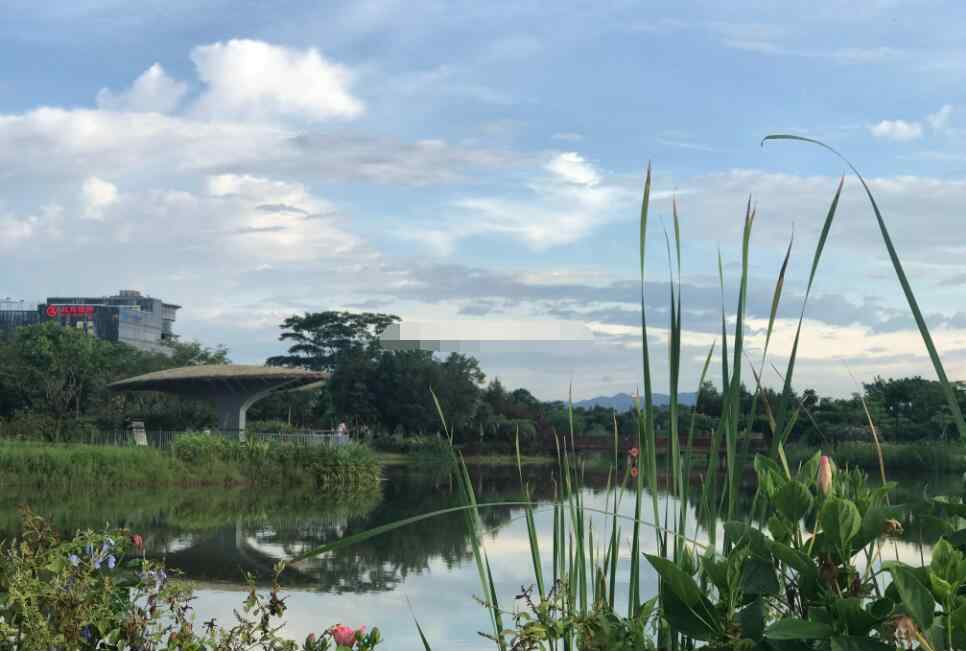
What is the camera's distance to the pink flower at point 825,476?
86 centimetres

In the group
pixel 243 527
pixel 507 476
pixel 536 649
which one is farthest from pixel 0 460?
pixel 536 649

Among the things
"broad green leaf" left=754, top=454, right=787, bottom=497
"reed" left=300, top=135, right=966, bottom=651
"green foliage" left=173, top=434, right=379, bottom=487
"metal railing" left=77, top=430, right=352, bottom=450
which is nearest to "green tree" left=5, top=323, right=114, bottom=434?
"metal railing" left=77, top=430, right=352, bottom=450

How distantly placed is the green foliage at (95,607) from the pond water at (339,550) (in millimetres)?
140

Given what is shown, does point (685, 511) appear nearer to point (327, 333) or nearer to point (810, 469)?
point (810, 469)

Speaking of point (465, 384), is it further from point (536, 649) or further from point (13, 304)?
point (13, 304)

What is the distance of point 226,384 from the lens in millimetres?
19750

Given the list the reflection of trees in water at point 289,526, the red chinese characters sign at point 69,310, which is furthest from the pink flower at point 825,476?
the red chinese characters sign at point 69,310

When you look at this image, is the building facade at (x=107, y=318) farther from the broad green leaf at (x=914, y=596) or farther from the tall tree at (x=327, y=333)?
the broad green leaf at (x=914, y=596)

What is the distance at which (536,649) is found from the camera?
1.34 meters

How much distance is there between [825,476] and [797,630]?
A: 0.15 metres

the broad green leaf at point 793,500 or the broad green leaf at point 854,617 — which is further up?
the broad green leaf at point 793,500

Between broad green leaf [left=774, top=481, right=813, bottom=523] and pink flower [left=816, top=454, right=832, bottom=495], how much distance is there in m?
0.03

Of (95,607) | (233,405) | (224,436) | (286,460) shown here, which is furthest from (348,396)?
(95,607)

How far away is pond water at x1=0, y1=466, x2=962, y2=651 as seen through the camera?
509 centimetres
